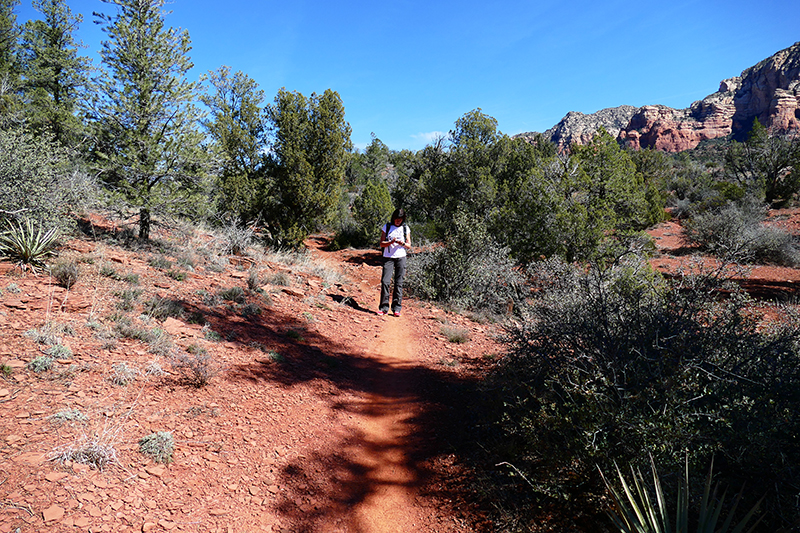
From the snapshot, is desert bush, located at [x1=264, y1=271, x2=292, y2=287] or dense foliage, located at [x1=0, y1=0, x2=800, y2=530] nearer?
dense foliage, located at [x1=0, y1=0, x2=800, y2=530]

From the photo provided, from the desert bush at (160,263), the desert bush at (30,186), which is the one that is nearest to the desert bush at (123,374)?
the desert bush at (160,263)

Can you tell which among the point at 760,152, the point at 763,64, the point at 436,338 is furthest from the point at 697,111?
the point at 436,338

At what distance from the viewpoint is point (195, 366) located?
3916mm

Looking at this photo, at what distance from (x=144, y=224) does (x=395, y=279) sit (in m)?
6.03

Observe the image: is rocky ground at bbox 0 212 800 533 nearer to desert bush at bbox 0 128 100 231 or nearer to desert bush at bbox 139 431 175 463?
desert bush at bbox 139 431 175 463

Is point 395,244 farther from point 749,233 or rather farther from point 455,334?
point 749,233

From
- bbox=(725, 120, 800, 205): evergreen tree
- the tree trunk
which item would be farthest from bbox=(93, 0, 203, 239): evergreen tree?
bbox=(725, 120, 800, 205): evergreen tree

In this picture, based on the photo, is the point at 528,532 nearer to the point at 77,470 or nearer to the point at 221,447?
the point at 221,447

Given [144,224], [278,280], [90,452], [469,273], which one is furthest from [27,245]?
[469,273]

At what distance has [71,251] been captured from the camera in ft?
20.8

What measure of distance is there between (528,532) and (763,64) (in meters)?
141

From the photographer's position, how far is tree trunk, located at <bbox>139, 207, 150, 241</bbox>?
8.55 m

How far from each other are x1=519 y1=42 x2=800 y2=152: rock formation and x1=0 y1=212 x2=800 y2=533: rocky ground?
3487 inches

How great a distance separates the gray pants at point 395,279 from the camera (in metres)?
7.49
